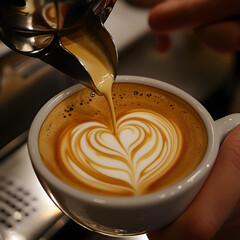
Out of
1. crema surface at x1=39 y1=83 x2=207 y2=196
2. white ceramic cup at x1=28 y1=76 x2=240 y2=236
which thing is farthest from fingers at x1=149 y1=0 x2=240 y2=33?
white ceramic cup at x1=28 y1=76 x2=240 y2=236

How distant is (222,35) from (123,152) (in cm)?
51

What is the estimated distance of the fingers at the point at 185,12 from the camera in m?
0.79

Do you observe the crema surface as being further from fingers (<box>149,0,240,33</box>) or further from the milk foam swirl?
fingers (<box>149,0,240,33</box>)

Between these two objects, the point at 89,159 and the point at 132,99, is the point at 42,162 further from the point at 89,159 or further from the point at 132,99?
the point at 132,99

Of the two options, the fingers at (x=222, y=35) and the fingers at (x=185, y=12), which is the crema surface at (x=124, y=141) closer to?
the fingers at (x=185, y=12)

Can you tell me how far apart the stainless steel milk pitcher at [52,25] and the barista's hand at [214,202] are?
201 mm

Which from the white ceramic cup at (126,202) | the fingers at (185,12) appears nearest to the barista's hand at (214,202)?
the white ceramic cup at (126,202)

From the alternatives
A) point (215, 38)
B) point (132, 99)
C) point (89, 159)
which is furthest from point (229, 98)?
point (89, 159)

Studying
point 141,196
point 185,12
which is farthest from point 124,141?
→ point 185,12

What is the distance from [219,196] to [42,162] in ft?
0.79

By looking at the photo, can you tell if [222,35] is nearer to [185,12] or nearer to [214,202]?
[185,12]

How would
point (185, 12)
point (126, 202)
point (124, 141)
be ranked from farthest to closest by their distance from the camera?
point (185, 12) → point (124, 141) → point (126, 202)

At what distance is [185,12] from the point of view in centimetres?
81

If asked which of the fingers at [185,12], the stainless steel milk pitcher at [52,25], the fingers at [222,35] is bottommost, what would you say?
the fingers at [222,35]
